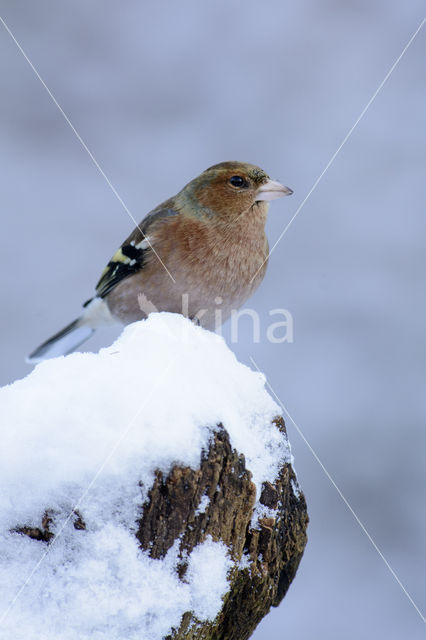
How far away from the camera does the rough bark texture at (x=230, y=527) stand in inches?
56.2

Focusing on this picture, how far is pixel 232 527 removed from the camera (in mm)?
1557

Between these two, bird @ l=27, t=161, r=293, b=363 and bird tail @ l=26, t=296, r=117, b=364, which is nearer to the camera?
bird @ l=27, t=161, r=293, b=363

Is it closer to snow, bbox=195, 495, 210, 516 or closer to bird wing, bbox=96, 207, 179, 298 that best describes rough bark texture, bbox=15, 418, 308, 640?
snow, bbox=195, 495, 210, 516

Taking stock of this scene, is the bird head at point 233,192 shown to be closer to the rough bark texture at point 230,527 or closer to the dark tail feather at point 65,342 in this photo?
the dark tail feather at point 65,342

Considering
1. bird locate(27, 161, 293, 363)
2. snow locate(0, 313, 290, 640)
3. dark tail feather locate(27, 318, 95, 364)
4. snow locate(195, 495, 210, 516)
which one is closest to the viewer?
snow locate(0, 313, 290, 640)

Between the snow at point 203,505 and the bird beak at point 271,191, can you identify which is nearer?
the snow at point 203,505

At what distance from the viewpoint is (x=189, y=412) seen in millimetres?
1506

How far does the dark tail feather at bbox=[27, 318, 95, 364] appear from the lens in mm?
3354

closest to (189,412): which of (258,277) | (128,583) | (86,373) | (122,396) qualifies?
(122,396)

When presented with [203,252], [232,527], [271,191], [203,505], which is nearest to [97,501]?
[203,505]

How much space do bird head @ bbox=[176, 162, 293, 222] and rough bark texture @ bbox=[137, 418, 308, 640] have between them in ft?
3.75

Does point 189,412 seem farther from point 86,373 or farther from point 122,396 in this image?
point 86,373

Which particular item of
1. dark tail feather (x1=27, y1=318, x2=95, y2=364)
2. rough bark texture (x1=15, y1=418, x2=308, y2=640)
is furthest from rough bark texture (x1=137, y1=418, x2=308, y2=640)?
dark tail feather (x1=27, y1=318, x2=95, y2=364)

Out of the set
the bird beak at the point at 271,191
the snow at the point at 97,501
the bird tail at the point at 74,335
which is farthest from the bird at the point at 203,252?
the snow at the point at 97,501
